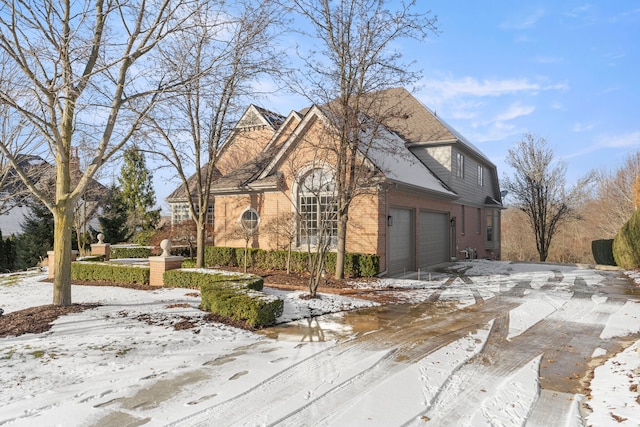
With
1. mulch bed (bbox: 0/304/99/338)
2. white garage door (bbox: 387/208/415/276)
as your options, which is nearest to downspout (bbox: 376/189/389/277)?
white garage door (bbox: 387/208/415/276)

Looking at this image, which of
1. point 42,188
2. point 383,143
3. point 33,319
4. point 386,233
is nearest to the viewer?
point 33,319

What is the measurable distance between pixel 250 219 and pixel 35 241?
13.8 metres

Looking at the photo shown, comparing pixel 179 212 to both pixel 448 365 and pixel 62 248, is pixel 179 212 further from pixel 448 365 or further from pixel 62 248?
pixel 448 365

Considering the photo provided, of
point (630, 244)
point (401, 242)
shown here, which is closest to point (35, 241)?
point (401, 242)

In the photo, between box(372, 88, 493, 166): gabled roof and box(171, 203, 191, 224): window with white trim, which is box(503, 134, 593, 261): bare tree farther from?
box(171, 203, 191, 224): window with white trim

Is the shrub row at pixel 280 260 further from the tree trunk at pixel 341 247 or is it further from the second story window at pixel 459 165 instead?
the second story window at pixel 459 165

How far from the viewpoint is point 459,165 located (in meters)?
21.0

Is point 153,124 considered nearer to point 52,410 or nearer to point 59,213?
point 59,213

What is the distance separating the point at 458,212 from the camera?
22047 millimetres

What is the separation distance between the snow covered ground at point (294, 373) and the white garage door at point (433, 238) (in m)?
8.58

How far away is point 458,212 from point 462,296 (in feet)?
38.2

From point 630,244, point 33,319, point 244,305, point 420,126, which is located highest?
point 420,126

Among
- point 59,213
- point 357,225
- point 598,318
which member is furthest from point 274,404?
point 357,225

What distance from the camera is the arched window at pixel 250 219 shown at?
17.7m
